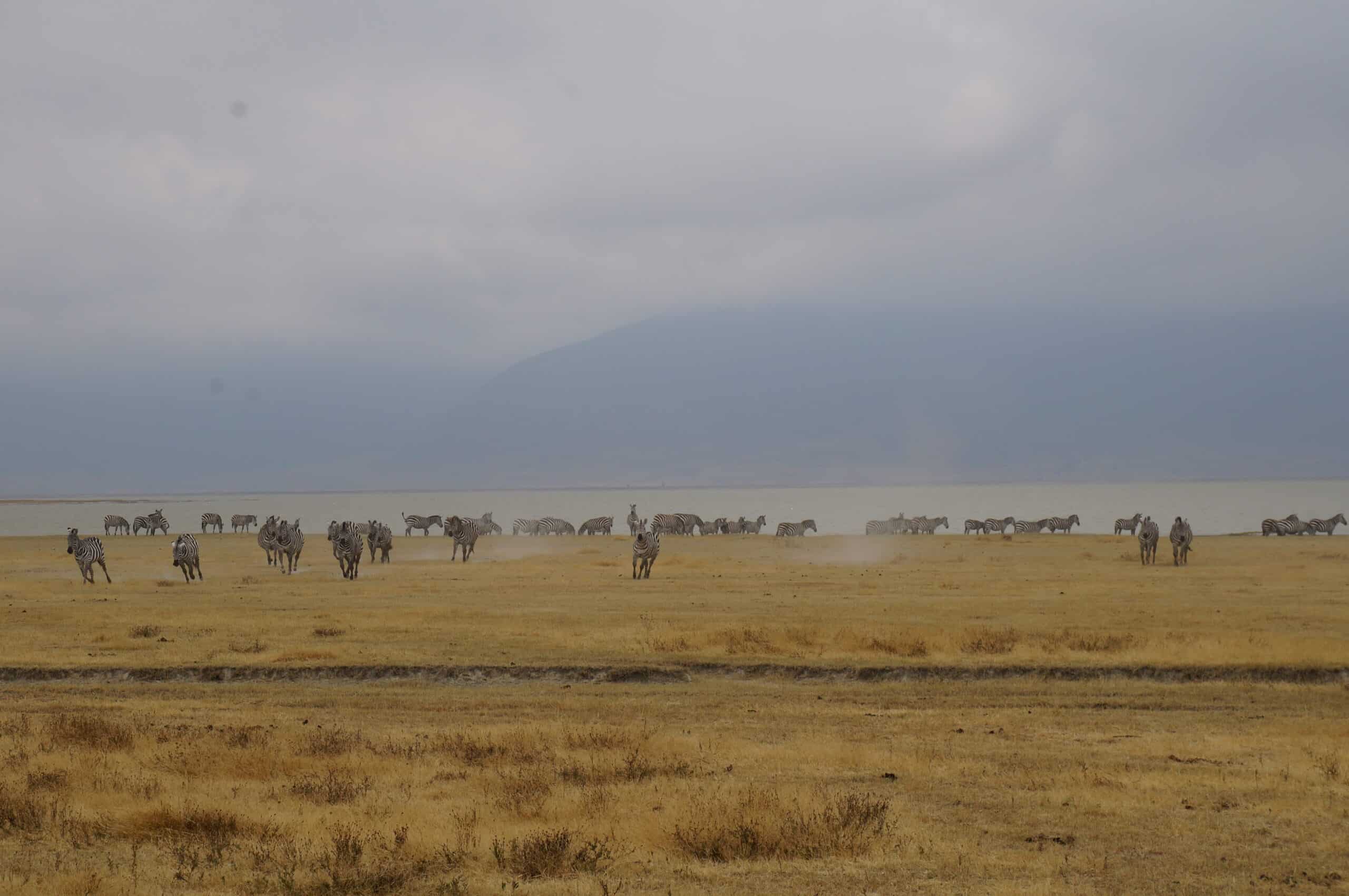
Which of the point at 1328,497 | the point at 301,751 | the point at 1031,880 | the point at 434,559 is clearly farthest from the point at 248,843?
the point at 1328,497

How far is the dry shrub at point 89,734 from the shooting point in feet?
49.3

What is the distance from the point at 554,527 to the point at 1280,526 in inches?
2015

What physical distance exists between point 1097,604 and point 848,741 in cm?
1930

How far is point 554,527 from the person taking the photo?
295ft

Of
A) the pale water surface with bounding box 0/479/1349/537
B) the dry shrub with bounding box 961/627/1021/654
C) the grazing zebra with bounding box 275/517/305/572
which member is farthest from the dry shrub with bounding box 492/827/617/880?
the pale water surface with bounding box 0/479/1349/537

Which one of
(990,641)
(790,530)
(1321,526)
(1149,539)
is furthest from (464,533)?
(1321,526)

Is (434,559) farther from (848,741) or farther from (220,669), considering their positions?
(848,741)

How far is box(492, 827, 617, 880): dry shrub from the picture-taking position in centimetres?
995

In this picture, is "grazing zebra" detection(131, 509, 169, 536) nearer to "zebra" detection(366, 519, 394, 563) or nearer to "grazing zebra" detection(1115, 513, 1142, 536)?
"zebra" detection(366, 519, 394, 563)

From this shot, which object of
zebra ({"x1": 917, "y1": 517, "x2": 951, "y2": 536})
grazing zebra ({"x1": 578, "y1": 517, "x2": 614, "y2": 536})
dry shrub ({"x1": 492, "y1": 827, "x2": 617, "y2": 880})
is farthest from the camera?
zebra ({"x1": 917, "y1": 517, "x2": 951, "y2": 536})

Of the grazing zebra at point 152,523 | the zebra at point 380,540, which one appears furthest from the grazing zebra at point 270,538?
the grazing zebra at point 152,523

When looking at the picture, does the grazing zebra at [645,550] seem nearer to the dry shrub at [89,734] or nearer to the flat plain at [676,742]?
the flat plain at [676,742]

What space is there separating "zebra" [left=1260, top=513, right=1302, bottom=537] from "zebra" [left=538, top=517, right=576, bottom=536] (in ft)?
157

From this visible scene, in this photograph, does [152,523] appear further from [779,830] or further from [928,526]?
[779,830]
